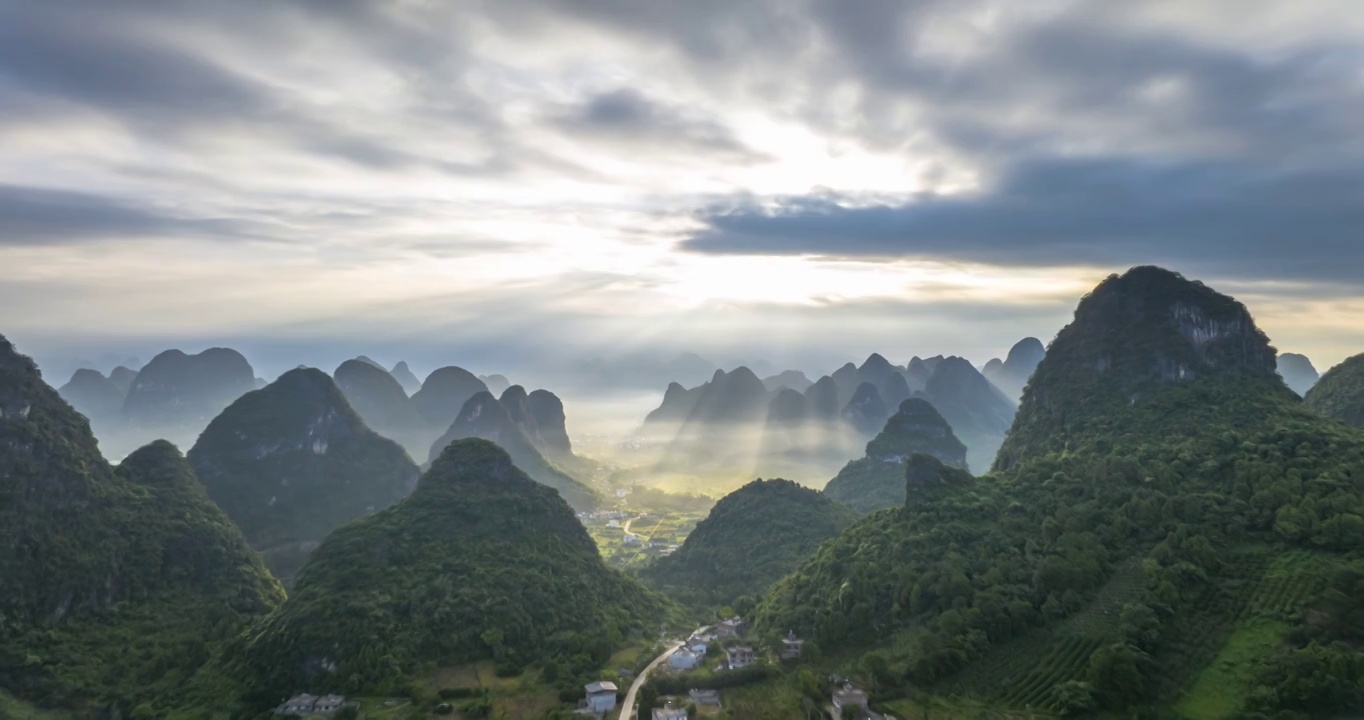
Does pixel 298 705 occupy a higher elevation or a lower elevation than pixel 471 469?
lower

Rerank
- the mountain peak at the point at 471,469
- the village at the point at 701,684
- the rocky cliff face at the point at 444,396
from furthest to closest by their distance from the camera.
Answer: the rocky cliff face at the point at 444,396 → the mountain peak at the point at 471,469 → the village at the point at 701,684

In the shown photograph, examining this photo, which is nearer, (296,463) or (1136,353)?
(1136,353)

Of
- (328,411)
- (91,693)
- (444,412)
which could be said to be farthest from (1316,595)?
(444,412)

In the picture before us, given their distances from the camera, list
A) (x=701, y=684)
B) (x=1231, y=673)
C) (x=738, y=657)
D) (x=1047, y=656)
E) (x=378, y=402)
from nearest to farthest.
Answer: (x=1231, y=673)
(x=1047, y=656)
(x=701, y=684)
(x=738, y=657)
(x=378, y=402)

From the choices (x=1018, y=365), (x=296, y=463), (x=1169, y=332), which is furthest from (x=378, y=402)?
(x=1018, y=365)

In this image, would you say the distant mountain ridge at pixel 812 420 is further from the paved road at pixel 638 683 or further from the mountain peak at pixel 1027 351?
the paved road at pixel 638 683

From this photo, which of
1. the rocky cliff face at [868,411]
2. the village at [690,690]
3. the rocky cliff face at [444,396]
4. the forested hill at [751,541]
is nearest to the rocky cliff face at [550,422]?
the rocky cliff face at [444,396]

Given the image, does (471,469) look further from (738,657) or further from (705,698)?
(705,698)
